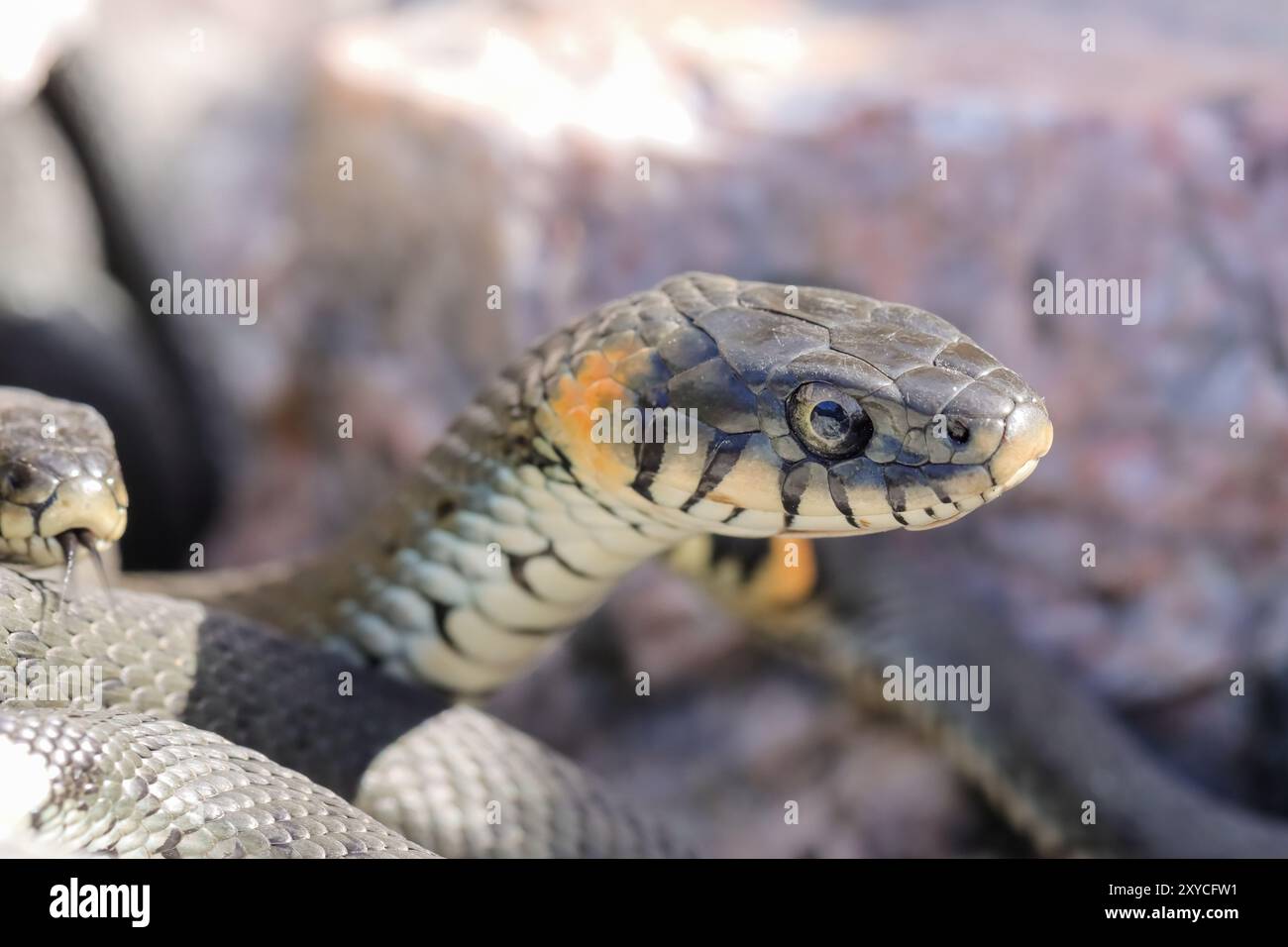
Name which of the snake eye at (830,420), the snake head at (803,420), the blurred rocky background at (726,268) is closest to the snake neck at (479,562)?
the snake head at (803,420)

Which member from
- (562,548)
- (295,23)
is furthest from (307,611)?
(295,23)

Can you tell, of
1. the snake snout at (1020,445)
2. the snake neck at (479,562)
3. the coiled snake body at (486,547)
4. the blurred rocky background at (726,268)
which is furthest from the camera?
the blurred rocky background at (726,268)

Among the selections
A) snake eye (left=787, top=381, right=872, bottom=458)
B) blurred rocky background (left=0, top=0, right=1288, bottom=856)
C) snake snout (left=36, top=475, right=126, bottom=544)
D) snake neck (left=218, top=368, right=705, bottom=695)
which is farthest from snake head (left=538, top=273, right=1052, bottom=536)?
blurred rocky background (left=0, top=0, right=1288, bottom=856)

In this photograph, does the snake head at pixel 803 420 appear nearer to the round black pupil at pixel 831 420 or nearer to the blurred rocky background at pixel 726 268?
the round black pupil at pixel 831 420

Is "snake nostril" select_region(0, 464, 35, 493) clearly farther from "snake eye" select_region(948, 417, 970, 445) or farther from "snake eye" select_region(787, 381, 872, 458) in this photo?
"snake eye" select_region(948, 417, 970, 445)

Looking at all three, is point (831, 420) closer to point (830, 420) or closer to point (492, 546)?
point (830, 420)
